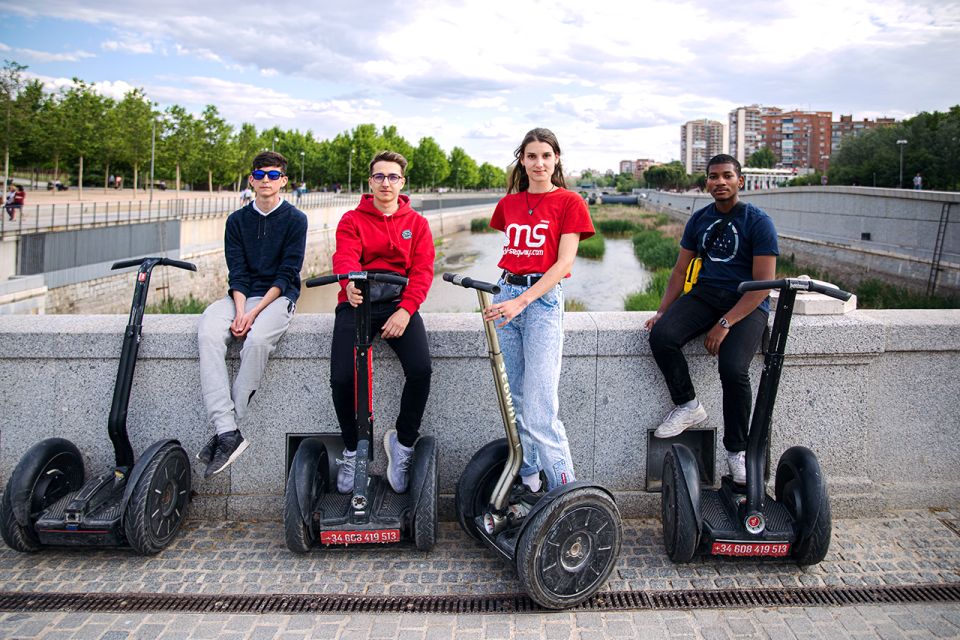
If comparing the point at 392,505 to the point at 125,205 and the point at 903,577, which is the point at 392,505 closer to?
the point at 903,577

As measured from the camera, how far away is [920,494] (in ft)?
15.9

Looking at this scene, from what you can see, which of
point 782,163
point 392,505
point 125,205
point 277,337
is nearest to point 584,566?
point 392,505

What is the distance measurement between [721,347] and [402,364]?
1.85m

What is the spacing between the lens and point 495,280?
104 feet

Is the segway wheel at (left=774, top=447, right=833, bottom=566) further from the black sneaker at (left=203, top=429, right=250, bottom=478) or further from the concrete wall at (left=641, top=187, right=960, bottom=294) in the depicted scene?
the concrete wall at (left=641, top=187, right=960, bottom=294)

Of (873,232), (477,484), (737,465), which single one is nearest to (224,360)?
(477,484)

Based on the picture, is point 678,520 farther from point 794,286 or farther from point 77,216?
point 77,216

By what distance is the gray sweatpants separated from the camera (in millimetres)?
4234

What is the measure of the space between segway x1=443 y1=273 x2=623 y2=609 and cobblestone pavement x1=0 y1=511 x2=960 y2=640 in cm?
18

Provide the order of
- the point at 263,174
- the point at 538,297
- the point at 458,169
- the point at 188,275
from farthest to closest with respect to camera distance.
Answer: the point at 458,169 < the point at 188,275 < the point at 263,174 < the point at 538,297

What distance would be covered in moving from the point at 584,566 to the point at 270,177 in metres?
Answer: 3.02

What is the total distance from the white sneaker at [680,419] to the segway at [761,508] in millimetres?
420

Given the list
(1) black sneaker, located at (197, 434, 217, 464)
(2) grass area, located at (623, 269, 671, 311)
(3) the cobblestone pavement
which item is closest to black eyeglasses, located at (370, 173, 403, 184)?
(1) black sneaker, located at (197, 434, 217, 464)

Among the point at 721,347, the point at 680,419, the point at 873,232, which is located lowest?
the point at 680,419
